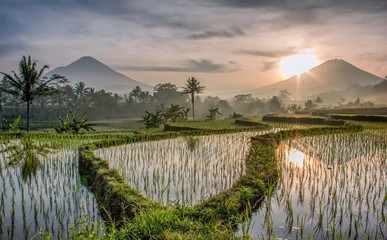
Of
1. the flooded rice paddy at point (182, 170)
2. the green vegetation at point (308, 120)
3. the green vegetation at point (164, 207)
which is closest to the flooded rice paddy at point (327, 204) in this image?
the green vegetation at point (164, 207)

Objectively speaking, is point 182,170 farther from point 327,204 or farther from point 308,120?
point 308,120

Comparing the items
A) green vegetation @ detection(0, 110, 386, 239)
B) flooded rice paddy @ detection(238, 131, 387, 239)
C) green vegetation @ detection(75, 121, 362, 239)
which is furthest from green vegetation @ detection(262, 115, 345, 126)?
green vegetation @ detection(75, 121, 362, 239)

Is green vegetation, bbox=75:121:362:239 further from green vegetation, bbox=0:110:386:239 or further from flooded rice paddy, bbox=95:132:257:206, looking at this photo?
flooded rice paddy, bbox=95:132:257:206

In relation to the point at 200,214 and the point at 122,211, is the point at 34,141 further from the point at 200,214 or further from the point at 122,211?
the point at 200,214

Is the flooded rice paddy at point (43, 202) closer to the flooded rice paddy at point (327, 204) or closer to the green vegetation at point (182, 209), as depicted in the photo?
the green vegetation at point (182, 209)

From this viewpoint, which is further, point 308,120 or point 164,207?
point 308,120

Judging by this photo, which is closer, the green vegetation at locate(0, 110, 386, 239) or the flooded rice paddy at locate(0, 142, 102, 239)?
the green vegetation at locate(0, 110, 386, 239)

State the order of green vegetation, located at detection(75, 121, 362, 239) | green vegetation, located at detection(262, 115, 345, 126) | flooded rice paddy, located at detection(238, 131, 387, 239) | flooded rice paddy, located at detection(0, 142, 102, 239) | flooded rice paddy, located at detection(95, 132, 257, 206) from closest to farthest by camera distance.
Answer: green vegetation, located at detection(75, 121, 362, 239), flooded rice paddy, located at detection(238, 131, 387, 239), flooded rice paddy, located at detection(0, 142, 102, 239), flooded rice paddy, located at detection(95, 132, 257, 206), green vegetation, located at detection(262, 115, 345, 126)

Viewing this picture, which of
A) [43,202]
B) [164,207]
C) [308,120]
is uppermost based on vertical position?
[308,120]

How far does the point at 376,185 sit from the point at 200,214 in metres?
3.96

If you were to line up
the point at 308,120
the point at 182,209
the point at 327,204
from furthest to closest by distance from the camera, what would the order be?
the point at 308,120 → the point at 327,204 → the point at 182,209

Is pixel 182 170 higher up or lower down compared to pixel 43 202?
higher up

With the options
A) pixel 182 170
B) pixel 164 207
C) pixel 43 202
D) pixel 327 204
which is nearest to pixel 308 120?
A: pixel 182 170

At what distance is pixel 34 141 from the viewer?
37.0ft
